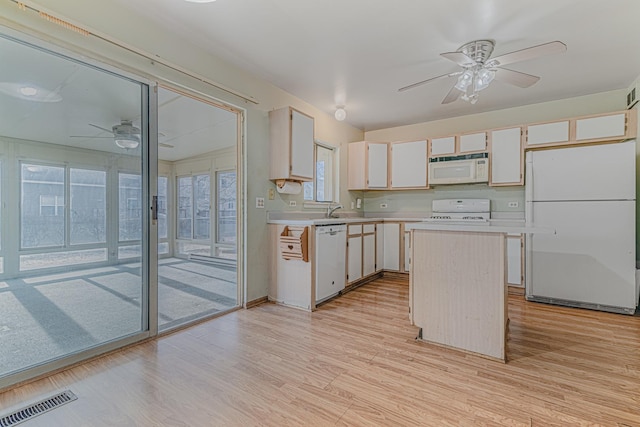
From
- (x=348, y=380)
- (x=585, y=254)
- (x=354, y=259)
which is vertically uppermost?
(x=585, y=254)

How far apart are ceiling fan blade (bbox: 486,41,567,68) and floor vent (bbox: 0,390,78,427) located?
369cm

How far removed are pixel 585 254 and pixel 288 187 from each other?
336 centimetres

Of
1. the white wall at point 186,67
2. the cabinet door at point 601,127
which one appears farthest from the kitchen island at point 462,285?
the cabinet door at point 601,127

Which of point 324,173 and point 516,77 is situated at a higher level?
point 516,77

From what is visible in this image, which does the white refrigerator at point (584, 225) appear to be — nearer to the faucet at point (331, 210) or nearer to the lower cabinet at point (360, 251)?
the lower cabinet at point (360, 251)

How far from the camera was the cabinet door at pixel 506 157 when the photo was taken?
3.82 metres

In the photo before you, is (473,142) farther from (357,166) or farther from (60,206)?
(60,206)

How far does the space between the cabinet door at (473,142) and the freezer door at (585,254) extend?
106 cm

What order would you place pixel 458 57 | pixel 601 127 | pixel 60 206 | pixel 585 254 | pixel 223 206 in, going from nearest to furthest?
pixel 60 206, pixel 458 57, pixel 585 254, pixel 601 127, pixel 223 206

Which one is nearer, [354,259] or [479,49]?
[479,49]

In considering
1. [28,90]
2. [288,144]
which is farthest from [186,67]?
[288,144]

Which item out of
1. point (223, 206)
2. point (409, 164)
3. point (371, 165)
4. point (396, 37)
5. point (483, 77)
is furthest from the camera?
point (223, 206)

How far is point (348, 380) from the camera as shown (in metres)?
1.85

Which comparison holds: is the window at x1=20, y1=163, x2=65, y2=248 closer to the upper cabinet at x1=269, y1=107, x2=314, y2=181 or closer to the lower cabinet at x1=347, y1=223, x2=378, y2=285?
the upper cabinet at x1=269, y1=107, x2=314, y2=181
